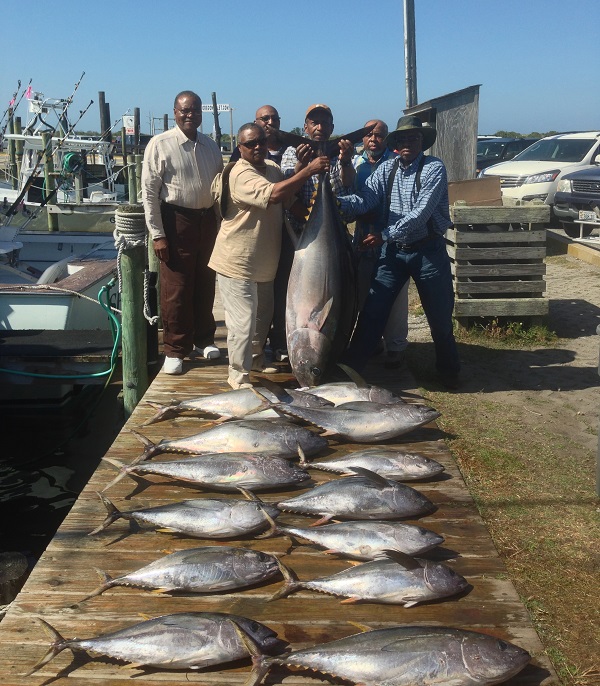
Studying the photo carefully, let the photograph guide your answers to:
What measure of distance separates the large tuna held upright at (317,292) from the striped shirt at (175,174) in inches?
31.9

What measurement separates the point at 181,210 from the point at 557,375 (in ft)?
11.3

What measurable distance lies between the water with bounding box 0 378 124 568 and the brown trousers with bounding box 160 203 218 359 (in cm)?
129

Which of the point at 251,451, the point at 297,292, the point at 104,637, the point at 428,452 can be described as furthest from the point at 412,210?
the point at 104,637

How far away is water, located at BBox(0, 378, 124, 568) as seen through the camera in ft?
22.1

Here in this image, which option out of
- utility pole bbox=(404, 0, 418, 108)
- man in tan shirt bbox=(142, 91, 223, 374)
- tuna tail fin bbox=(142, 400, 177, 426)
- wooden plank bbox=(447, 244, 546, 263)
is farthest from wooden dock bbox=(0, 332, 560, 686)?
utility pole bbox=(404, 0, 418, 108)

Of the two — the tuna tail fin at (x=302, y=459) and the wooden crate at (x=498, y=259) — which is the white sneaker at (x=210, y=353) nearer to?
the tuna tail fin at (x=302, y=459)

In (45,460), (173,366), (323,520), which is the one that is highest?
Result: (173,366)

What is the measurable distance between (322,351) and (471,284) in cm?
292

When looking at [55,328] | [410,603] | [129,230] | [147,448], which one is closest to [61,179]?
[55,328]

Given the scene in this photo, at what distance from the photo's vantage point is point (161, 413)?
15.7ft

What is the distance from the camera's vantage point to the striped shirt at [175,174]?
17.1 ft

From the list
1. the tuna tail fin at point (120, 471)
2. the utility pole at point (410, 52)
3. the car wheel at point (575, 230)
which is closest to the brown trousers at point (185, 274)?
the tuna tail fin at point (120, 471)

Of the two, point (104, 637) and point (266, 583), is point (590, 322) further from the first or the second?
point (104, 637)

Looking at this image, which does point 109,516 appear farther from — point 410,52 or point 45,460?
point 410,52
